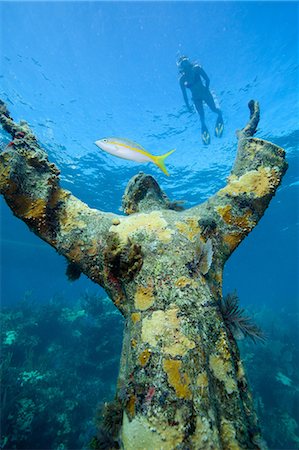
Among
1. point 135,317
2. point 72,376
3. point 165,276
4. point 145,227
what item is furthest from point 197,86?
point 72,376

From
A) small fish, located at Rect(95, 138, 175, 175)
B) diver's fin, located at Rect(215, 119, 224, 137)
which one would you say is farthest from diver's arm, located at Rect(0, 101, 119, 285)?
diver's fin, located at Rect(215, 119, 224, 137)

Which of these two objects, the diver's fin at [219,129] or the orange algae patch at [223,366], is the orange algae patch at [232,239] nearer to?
the orange algae patch at [223,366]

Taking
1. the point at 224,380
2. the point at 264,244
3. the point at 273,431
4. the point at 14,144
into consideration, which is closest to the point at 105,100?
the point at 14,144

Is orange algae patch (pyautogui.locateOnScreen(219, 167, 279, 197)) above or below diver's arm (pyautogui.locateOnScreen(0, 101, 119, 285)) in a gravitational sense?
above

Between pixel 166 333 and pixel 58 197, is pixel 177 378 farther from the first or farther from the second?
pixel 58 197

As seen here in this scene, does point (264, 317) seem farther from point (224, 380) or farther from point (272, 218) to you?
point (224, 380)

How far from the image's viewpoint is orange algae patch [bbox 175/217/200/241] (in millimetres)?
2455

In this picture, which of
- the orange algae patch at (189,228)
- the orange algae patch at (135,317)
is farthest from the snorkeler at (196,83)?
the orange algae patch at (135,317)

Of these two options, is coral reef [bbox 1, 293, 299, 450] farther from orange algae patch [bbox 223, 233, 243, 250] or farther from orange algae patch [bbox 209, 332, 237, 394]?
orange algae patch [bbox 223, 233, 243, 250]

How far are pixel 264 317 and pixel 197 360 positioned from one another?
2623cm

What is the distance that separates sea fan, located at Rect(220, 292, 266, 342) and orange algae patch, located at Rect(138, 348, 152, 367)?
0.84 m

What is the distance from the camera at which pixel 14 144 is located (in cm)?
259

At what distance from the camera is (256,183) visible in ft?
9.18

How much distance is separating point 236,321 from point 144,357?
3.19ft
